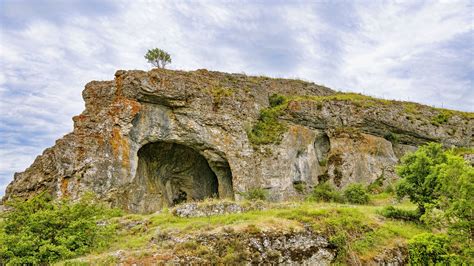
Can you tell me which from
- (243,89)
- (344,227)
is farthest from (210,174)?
(344,227)

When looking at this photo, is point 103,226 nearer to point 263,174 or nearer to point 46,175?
point 46,175

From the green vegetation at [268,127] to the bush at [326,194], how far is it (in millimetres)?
5080

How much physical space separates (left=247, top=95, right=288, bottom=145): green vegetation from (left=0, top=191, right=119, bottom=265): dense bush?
51.4 ft

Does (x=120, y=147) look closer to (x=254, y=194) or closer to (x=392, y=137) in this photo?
(x=254, y=194)

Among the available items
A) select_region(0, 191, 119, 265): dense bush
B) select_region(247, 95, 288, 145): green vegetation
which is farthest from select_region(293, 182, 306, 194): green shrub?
select_region(0, 191, 119, 265): dense bush

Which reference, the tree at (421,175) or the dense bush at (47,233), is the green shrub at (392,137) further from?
the dense bush at (47,233)

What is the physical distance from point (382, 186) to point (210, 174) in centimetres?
1473

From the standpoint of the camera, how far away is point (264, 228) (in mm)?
15961

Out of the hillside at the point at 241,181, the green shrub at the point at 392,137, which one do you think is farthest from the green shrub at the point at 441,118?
the green shrub at the point at 392,137

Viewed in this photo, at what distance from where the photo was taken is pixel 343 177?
1261 inches

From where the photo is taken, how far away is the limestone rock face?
24.3 m

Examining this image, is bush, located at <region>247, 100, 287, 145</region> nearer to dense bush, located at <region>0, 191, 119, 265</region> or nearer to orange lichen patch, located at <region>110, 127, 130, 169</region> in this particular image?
orange lichen patch, located at <region>110, 127, 130, 169</region>

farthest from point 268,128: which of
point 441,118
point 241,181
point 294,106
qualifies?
point 441,118

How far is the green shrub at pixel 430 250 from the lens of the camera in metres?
14.0
